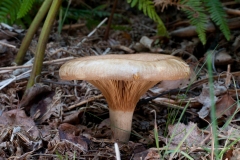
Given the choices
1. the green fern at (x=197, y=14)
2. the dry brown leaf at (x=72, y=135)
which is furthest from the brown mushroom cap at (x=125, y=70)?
the green fern at (x=197, y=14)

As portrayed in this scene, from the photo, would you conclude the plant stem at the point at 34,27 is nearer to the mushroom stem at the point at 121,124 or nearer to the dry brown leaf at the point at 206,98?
the mushroom stem at the point at 121,124

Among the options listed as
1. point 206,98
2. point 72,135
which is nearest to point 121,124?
point 72,135

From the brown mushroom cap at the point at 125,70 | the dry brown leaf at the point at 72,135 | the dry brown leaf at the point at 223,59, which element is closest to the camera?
the brown mushroom cap at the point at 125,70

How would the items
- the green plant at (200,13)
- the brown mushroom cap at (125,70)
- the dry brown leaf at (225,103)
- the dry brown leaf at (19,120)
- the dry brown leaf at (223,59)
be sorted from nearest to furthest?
the brown mushroom cap at (125,70) → the dry brown leaf at (19,120) → the dry brown leaf at (225,103) → the green plant at (200,13) → the dry brown leaf at (223,59)

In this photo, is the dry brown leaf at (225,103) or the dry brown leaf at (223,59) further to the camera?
the dry brown leaf at (223,59)

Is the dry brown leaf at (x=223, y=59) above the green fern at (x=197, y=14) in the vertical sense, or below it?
below

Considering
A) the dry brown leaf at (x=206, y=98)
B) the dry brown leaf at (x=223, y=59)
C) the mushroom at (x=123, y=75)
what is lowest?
the dry brown leaf at (x=206, y=98)

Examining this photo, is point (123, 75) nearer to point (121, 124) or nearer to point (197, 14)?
point (121, 124)

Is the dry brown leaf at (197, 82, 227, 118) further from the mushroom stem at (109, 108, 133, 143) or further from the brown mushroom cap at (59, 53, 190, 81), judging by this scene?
the brown mushroom cap at (59, 53, 190, 81)
